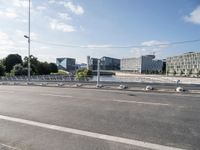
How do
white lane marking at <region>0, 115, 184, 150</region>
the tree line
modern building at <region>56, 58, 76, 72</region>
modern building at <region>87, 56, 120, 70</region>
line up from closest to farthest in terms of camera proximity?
1. white lane marking at <region>0, 115, 184, 150</region>
2. modern building at <region>87, 56, 120, 70</region>
3. the tree line
4. modern building at <region>56, 58, 76, 72</region>

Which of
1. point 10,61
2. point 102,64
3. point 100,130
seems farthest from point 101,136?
point 10,61

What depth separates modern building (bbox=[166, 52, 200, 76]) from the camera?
11672 cm

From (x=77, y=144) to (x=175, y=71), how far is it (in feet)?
429

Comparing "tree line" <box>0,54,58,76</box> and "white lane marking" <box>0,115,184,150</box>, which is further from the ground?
"tree line" <box>0,54,58,76</box>

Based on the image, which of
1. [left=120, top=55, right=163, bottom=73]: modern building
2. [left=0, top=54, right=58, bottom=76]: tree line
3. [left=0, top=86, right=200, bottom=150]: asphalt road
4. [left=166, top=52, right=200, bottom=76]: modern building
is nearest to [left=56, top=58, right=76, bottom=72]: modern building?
[left=120, top=55, right=163, bottom=73]: modern building

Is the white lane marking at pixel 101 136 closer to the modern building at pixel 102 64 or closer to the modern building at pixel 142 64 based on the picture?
the modern building at pixel 102 64

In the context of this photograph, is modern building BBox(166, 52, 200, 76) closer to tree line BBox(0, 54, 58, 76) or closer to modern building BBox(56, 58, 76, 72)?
modern building BBox(56, 58, 76, 72)

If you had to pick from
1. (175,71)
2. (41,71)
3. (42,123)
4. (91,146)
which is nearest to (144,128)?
(91,146)

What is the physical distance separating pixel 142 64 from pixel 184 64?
89.1 feet

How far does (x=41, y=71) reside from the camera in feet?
295

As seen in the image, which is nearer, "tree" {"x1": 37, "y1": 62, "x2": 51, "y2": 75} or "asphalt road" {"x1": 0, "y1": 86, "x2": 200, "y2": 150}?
"asphalt road" {"x1": 0, "y1": 86, "x2": 200, "y2": 150}

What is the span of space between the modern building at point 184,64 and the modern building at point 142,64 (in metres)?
9.57

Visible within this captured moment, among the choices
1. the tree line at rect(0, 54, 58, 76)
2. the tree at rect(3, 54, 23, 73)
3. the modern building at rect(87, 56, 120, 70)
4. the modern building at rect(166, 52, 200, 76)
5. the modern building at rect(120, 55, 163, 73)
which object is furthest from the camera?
the modern building at rect(120, 55, 163, 73)

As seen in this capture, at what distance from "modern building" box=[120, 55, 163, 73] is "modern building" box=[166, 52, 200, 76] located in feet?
31.4
